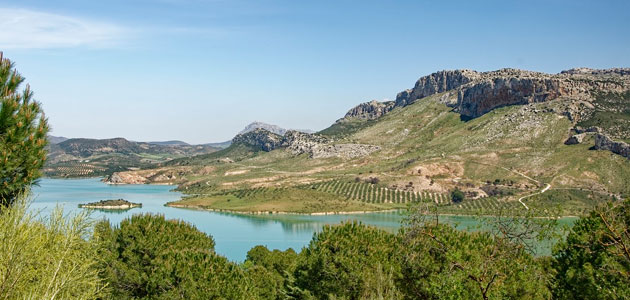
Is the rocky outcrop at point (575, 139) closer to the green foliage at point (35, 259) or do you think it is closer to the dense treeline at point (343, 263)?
the dense treeline at point (343, 263)

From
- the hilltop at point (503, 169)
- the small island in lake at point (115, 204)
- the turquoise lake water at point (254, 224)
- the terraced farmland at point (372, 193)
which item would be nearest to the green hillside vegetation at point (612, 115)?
→ the hilltop at point (503, 169)

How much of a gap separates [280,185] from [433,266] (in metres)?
148

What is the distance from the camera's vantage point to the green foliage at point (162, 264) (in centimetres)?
2164

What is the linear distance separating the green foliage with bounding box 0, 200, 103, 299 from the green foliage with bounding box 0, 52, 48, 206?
10.3 feet

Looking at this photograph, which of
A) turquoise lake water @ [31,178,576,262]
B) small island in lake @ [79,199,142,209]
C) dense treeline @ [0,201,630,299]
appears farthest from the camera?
small island in lake @ [79,199,142,209]

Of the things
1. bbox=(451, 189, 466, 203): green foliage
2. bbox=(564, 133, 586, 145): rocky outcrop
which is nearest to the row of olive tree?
bbox=(451, 189, 466, 203): green foliage

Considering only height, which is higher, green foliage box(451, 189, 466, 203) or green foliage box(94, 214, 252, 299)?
green foliage box(94, 214, 252, 299)

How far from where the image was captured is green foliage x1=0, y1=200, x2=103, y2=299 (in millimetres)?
7676

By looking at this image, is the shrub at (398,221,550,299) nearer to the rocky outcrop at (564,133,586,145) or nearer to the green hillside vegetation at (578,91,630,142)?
the rocky outcrop at (564,133,586,145)

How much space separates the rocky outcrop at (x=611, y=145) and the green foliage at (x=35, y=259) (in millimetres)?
151382

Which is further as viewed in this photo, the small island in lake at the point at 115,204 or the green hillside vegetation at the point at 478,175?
the small island in lake at the point at 115,204

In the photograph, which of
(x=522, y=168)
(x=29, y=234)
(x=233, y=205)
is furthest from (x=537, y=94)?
(x=29, y=234)

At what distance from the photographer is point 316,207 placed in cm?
13075

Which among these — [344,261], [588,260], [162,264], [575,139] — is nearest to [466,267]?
[344,261]
